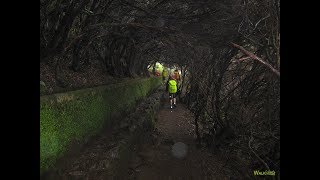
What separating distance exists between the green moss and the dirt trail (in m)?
1.80

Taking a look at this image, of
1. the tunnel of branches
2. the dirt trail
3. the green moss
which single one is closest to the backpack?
the dirt trail

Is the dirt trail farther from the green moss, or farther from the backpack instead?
the backpack

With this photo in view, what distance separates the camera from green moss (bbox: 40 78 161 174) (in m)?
6.12

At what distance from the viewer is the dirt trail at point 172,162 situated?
813cm

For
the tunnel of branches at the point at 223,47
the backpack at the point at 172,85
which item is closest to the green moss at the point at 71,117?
the tunnel of branches at the point at 223,47

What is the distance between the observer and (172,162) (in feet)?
29.8

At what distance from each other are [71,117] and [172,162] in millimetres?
3363

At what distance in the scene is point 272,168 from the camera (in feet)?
24.1

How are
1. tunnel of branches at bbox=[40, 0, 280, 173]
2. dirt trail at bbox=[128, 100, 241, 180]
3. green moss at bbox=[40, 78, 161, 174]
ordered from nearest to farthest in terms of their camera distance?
green moss at bbox=[40, 78, 161, 174]
tunnel of branches at bbox=[40, 0, 280, 173]
dirt trail at bbox=[128, 100, 241, 180]
